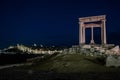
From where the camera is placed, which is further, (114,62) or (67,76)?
(114,62)

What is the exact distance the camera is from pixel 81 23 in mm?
66500

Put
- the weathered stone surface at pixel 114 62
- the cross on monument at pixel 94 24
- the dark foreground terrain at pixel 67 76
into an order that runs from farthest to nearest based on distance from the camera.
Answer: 1. the cross on monument at pixel 94 24
2. the weathered stone surface at pixel 114 62
3. the dark foreground terrain at pixel 67 76

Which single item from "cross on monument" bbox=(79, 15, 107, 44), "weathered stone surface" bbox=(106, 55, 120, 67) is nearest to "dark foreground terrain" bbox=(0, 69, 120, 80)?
"weathered stone surface" bbox=(106, 55, 120, 67)

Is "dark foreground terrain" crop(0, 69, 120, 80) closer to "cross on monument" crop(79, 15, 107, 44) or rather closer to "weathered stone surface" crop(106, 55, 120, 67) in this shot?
"weathered stone surface" crop(106, 55, 120, 67)

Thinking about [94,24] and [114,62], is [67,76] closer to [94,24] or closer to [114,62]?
[114,62]

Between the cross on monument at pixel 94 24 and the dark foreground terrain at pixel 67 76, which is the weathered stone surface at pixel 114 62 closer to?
the dark foreground terrain at pixel 67 76

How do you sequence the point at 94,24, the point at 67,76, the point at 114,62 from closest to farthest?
1. the point at 67,76
2. the point at 114,62
3. the point at 94,24

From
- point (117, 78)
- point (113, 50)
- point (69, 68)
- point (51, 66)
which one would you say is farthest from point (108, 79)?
point (113, 50)

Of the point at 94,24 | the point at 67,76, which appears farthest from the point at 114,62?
the point at 94,24

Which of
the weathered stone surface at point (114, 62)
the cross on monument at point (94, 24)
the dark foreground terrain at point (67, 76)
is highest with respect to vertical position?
the cross on monument at point (94, 24)

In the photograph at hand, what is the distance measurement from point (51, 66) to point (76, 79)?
11.3 m

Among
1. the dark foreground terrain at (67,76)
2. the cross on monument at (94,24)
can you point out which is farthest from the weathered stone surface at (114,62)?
the cross on monument at (94,24)

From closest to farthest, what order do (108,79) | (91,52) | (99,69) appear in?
(108,79) → (99,69) → (91,52)

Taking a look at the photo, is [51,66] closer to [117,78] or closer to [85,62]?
[85,62]
